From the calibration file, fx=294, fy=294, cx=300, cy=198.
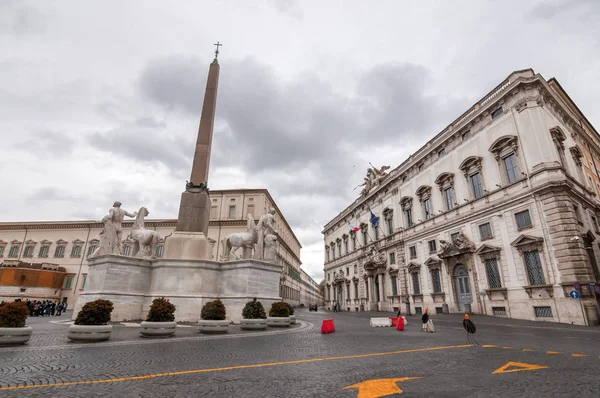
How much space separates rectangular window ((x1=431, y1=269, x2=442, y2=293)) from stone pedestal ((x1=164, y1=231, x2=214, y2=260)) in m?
22.4

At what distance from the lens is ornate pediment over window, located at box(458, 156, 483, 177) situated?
24.9 metres

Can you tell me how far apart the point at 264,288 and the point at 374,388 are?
36.0 ft

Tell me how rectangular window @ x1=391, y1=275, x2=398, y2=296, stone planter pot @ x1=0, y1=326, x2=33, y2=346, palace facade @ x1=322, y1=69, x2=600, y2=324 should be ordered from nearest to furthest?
stone planter pot @ x1=0, y1=326, x2=33, y2=346 → palace facade @ x1=322, y1=69, x2=600, y2=324 → rectangular window @ x1=391, y1=275, x2=398, y2=296

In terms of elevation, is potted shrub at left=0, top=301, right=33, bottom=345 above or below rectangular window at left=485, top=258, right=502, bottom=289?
below

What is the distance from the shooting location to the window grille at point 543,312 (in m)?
18.5

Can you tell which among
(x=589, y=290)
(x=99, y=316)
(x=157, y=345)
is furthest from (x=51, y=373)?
(x=589, y=290)

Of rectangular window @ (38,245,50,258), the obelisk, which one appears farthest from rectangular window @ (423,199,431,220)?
rectangular window @ (38,245,50,258)

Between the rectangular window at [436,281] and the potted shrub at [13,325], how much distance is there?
28937 mm

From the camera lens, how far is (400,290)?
3309cm

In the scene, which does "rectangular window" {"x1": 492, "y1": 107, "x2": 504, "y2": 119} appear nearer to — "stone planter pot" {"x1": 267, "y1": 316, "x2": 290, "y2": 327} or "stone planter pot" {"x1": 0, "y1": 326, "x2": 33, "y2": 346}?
"stone planter pot" {"x1": 267, "y1": 316, "x2": 290, "y2": 327}

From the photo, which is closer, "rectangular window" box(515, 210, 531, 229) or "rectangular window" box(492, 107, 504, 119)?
"rectangular window" box(515, 210, 531, 229)

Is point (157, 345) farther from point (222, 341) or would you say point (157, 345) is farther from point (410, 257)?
point (410, 257)

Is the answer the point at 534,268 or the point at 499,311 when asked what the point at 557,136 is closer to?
the point at 534,268

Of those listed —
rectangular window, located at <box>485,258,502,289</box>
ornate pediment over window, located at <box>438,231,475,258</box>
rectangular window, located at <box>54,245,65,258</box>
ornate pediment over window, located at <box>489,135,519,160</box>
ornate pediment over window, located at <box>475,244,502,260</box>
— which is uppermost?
ornate pediment over window, located at <box>489,135,519,160</box>
